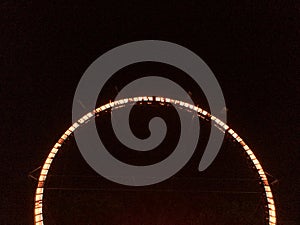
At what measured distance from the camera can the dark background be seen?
296 centimetres

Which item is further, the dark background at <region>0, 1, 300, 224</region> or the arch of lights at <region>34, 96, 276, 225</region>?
the dark background at <region>0, 1, 300, 224</region>

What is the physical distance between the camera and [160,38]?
311cm

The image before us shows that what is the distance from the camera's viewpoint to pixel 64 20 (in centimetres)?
309

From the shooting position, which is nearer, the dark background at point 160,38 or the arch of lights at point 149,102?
the arch of lights at point 149,102

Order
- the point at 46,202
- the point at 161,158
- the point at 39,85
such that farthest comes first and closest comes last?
the point at 39,85 < the point at 161,158 < the point at 46,202

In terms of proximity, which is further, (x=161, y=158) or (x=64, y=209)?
(x=161, y=158)

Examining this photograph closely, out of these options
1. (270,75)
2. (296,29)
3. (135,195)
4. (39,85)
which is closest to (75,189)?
(135,195)

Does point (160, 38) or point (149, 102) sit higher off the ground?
point (160, 38)

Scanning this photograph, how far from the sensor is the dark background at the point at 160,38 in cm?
296

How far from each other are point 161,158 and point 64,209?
0.84 m

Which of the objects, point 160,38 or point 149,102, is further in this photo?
point 160,38

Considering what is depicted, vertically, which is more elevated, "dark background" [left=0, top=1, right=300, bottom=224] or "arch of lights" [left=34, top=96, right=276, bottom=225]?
"dark background" [left=0, top=1, right=300, bottom=224]

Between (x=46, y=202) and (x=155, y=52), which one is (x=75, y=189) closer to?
(x=46, y=202)

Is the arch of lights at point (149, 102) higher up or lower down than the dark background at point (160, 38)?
lower down
